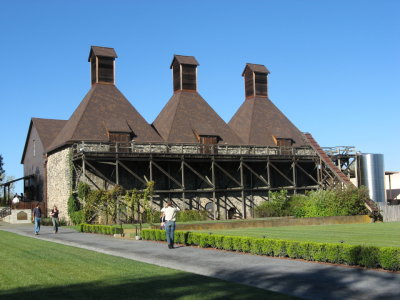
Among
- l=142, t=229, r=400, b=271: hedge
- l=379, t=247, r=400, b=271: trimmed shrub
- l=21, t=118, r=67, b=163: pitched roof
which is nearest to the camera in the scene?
l=379, t=247, r=400, b=271: trimmed shrub

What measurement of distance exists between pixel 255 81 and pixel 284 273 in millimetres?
40508

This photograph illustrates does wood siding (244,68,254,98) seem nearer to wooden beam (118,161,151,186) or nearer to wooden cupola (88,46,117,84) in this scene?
wooden cupola (88,46,117,84)

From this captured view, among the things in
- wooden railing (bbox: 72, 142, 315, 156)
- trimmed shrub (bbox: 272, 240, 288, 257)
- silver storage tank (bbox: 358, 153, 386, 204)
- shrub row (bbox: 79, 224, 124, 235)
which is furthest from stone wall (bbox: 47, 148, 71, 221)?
trimmed shrub (bbox: 272, 240, 288, 257)

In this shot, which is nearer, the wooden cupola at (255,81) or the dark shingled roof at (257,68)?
the wooden cupola at (255,81)

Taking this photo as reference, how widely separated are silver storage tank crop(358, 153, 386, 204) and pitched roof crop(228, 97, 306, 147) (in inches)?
212

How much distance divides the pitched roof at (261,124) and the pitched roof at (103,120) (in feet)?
29.5

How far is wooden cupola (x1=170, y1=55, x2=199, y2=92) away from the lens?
4638 cm

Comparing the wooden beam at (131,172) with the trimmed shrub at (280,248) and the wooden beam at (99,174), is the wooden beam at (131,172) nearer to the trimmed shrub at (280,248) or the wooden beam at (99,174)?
the wooden beam at (99,174)

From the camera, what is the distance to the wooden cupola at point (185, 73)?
46375mm

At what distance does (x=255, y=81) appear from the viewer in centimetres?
5100

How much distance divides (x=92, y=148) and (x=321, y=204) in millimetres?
15585

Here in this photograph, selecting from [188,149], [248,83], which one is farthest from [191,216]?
[248,83]

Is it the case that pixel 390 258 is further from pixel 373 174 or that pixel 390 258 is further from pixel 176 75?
pixel 176 75

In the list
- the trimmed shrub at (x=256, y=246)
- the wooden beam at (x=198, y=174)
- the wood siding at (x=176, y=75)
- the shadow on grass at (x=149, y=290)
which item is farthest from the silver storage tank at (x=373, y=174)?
the shadow on grass at (x=149, y=290)
